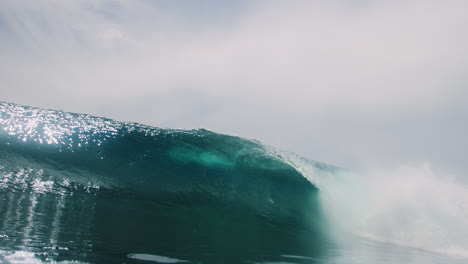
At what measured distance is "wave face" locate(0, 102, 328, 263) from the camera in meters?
5.03

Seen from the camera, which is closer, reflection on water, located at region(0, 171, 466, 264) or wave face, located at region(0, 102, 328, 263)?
reflection on water, located at region(0, 171, 466, 264)

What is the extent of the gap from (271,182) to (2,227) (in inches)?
451

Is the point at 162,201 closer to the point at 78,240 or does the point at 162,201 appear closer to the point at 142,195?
the point at 142,195

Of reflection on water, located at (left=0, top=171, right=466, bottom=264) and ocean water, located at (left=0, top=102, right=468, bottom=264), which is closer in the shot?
reflection on water, located at (left=0, top=171, right=466, bottom=264)

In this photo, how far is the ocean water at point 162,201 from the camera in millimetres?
5035

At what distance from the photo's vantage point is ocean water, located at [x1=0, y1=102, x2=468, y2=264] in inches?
198

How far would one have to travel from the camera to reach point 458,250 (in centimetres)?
1178

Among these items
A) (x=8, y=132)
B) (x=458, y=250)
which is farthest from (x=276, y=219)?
(x=8, y=132)

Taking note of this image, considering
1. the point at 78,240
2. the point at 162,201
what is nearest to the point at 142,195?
the point at 162,201

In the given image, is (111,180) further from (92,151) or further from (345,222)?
(345,222)

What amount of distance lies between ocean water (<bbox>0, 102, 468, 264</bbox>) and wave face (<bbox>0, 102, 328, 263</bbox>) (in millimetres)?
40

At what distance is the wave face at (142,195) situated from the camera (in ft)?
16.5

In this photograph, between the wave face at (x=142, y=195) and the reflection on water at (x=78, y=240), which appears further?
the wave face at (x=142, y=195)

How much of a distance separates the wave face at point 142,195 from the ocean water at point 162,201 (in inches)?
1.6
